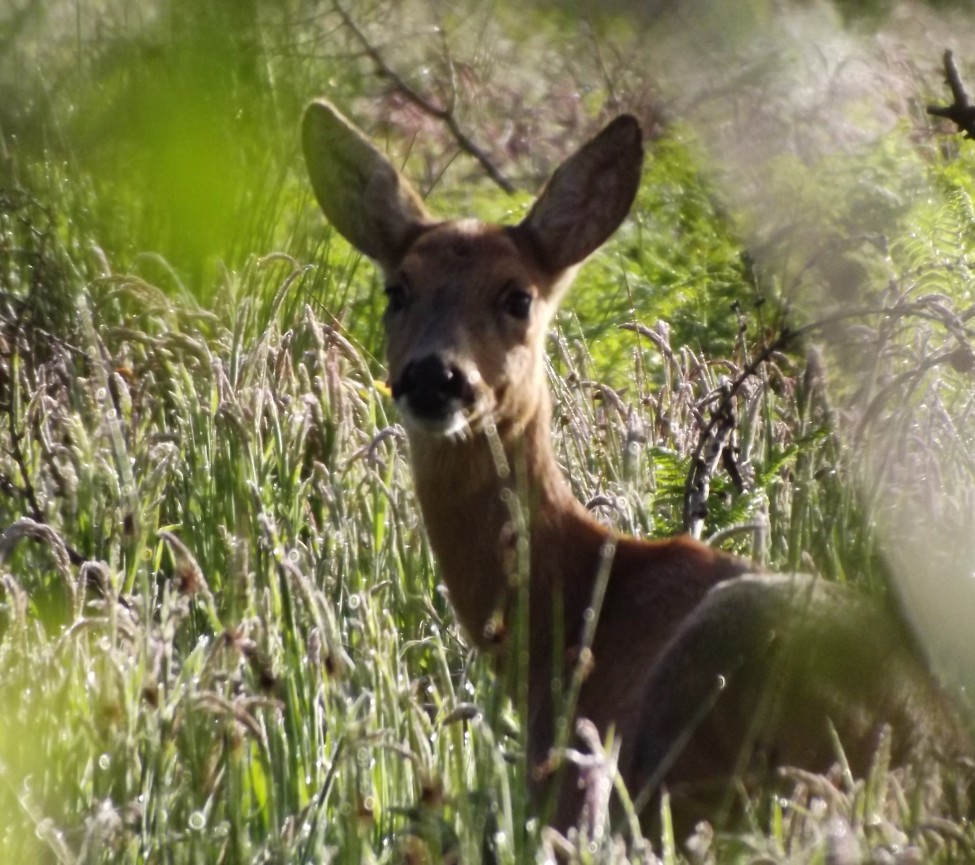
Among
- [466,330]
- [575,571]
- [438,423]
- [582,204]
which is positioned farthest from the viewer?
[582,204]

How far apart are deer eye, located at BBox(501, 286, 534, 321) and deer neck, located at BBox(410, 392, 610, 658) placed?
0.37 metres

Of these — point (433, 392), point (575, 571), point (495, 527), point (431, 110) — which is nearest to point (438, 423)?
point (433, 392)

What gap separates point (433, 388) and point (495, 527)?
0.43 metres

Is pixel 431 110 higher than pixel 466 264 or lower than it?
higher

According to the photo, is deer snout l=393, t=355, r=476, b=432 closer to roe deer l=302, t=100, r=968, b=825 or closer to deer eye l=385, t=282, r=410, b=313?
roe deer l=302, t=100, r=968, b=825

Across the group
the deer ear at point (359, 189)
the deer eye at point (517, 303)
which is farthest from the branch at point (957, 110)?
the deer ear at point (359, 189)

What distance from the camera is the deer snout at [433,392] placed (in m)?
4.23

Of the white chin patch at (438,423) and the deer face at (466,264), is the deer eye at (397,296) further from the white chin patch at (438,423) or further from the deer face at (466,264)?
the white chin patch at (438,423)

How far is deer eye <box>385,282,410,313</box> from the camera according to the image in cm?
484

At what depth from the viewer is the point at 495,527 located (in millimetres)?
4422

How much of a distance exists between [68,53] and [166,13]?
1.76 m

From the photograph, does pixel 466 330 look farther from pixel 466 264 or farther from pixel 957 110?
pixel 957 110

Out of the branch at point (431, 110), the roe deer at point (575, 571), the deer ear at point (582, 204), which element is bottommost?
the roe deer at point (575, 571)

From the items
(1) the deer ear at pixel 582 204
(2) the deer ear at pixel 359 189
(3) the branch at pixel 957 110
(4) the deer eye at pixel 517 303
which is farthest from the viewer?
(2) the deer ear at pixel 359 189
